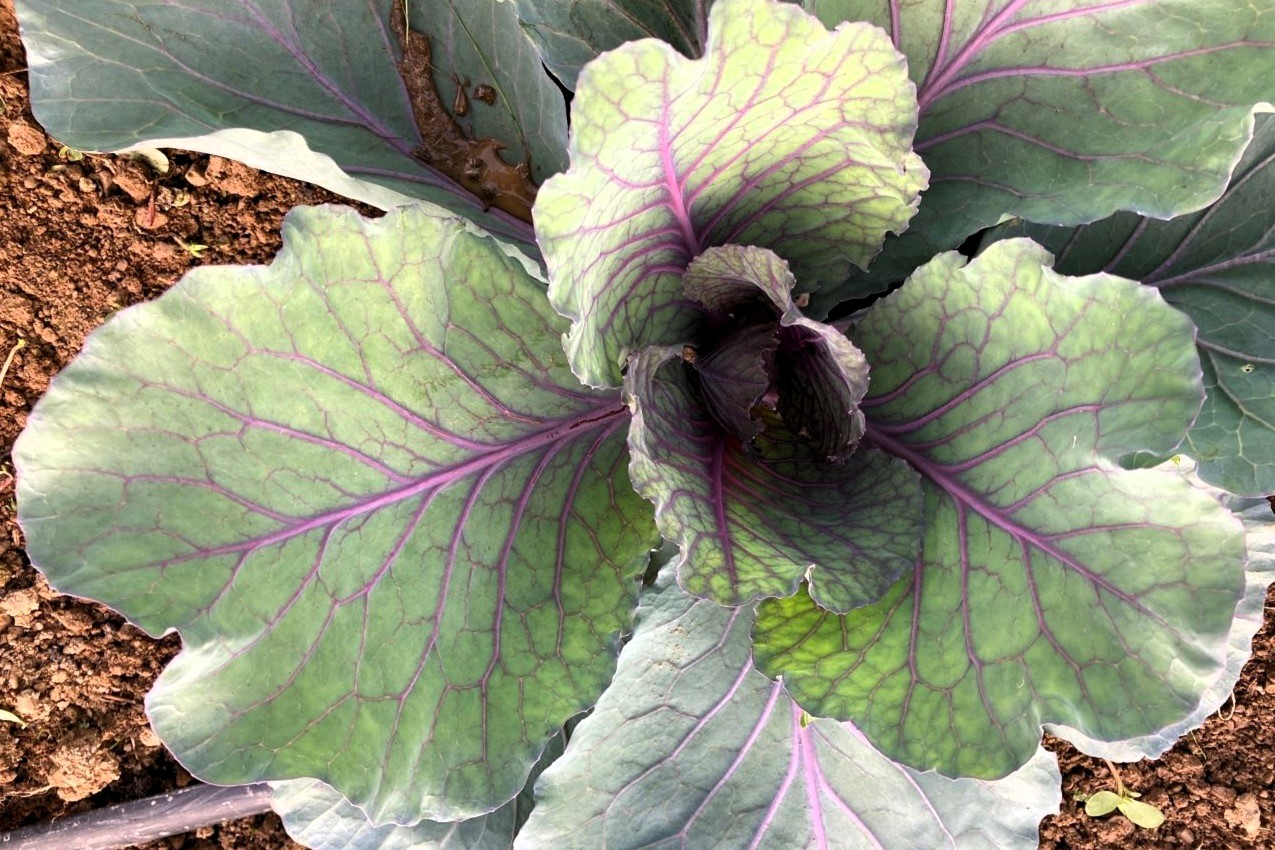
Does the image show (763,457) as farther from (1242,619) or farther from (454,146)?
(1242,619)

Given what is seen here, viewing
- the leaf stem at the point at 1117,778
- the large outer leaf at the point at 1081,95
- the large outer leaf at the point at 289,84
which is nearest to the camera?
the large outer leaf at the point at 1081,95

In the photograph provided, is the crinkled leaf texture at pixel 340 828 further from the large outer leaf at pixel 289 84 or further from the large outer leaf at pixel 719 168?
the large outer leaf at pixel 289 84

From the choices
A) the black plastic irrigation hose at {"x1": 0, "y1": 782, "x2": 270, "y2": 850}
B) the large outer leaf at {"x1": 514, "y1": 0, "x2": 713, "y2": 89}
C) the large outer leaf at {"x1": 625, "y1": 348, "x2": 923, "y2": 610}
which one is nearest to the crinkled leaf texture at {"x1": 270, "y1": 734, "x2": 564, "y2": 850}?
the black plastic irrigation hose at {"x1": 0, "y1": 782, "x2": 270, "y2": 850}

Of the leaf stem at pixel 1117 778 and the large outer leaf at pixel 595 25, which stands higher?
the large outer leaf at pixel 595 25

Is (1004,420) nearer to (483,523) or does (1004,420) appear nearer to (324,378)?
(483,523)

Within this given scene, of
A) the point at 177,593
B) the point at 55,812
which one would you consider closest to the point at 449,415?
the point at 177,593

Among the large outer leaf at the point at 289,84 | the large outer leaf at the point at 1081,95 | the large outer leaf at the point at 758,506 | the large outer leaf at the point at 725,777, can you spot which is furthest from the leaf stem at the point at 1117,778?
the large outer leaf at the point at 289,84

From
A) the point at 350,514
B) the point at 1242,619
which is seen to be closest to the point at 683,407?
the point at 350,514
